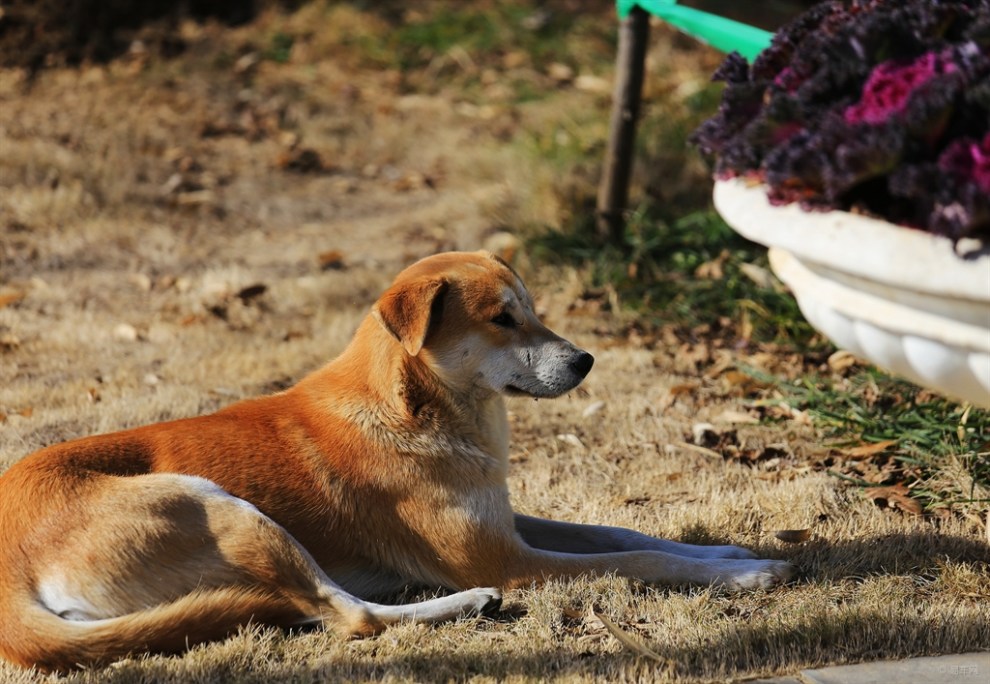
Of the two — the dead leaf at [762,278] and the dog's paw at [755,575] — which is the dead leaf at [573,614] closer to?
the dog's paw at [755,575]

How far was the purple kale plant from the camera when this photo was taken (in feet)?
8.38

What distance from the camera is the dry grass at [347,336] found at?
3.43 metres

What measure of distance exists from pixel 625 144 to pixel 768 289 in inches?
49.9

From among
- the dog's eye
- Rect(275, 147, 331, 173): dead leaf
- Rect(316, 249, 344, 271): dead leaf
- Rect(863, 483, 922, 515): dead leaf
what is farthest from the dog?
Rect(275, 147, 331, 173): dead leaf

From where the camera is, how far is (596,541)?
4121 mm

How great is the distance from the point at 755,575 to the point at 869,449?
122cm

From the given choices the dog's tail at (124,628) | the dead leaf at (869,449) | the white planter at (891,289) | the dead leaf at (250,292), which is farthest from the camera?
the dead leaf at (250,292)

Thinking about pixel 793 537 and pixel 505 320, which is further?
pixel 793 537

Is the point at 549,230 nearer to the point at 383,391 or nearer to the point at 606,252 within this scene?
the point at 606,252

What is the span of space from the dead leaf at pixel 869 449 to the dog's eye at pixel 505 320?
1694mm

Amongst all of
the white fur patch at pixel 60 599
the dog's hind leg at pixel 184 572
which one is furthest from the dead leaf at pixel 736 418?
the white fur patch at pixel 60 599

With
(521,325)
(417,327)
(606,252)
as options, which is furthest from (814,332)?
(417,327)

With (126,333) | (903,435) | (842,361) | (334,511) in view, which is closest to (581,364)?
(334,511)

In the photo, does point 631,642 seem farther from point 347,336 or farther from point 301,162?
point 301,162
